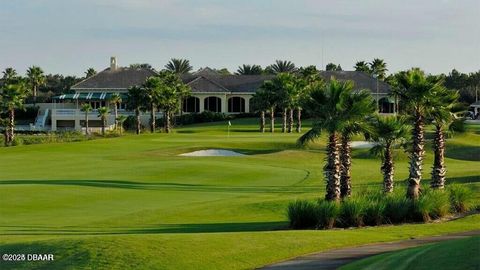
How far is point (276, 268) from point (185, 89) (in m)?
85.9

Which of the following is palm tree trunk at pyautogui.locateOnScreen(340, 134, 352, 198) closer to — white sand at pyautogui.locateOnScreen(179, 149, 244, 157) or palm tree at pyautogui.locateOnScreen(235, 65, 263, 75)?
white sand at pyautogui.locateOnScreen(179, 149, 244, 157)

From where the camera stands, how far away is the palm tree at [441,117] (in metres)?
28.1

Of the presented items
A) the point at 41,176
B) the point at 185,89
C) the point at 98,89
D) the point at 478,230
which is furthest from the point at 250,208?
the point at 98,89

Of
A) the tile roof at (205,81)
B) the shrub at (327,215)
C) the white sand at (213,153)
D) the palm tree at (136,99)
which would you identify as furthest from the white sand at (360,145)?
the tile roof at (205,81)

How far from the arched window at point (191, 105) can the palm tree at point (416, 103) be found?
85.7 meters

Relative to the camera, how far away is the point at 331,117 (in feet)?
84.4

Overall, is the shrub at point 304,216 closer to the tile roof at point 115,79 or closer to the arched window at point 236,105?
the tile roof at point 115,79

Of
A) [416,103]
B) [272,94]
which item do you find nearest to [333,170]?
[416,103]

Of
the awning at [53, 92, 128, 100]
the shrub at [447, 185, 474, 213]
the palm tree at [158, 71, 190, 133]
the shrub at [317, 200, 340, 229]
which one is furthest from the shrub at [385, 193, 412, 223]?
the awning at [53, 92, 128, 100]

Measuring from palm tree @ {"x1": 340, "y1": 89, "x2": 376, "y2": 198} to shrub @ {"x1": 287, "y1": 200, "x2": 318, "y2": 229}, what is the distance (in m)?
3.77

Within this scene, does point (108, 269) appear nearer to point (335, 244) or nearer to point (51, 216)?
point (335, 244)

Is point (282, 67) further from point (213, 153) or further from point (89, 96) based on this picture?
point (213, 153)

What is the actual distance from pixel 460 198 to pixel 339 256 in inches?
497

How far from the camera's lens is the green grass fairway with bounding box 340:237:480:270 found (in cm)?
1214
